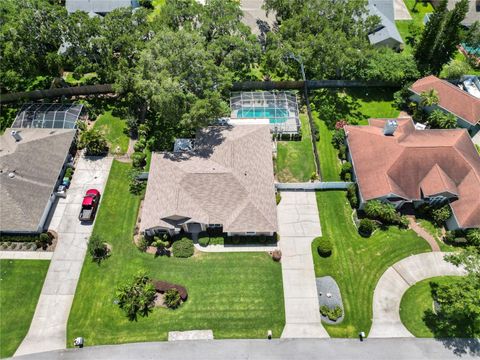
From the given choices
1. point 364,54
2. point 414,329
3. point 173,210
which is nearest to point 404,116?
point 364,54

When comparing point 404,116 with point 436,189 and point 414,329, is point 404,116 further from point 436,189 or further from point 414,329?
point 414,329

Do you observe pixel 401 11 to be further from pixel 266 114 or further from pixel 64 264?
pixel 64 264

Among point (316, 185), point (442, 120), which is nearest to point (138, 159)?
point (316, 185)

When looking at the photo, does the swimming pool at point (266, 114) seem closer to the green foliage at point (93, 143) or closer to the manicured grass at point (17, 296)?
the green foliage at point (93, 143)

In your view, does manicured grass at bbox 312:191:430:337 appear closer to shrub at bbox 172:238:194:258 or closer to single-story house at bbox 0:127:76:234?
shrub at bbox 172:238:194:258

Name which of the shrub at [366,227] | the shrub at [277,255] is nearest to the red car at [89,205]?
the shrub at [277,255]
